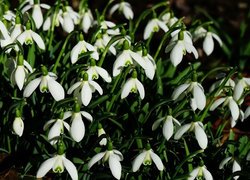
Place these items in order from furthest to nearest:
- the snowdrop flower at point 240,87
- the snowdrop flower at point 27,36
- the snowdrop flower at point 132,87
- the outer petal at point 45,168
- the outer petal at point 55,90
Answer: the snowdrop flower at point 240,87, the snowdrop flower at point 27,36, the snowdrop flower at point 132,87, the outer petal at point 55,90, the outer petal at point 45,168

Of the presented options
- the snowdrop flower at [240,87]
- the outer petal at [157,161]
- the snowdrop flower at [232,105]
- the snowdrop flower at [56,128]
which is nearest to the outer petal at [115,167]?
the outer petal at [157,161]

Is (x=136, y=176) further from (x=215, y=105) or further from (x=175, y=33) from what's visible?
(x=175, y=33)

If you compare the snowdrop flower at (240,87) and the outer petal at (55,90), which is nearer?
the outer petal at (55,90)

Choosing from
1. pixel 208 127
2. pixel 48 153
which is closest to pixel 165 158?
pixel 208 127

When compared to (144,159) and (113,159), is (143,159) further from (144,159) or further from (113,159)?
(113,159)

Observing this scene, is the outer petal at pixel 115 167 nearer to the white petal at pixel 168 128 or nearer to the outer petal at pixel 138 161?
the outer petal at pixel 138 161

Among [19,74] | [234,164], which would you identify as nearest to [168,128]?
[234,164]

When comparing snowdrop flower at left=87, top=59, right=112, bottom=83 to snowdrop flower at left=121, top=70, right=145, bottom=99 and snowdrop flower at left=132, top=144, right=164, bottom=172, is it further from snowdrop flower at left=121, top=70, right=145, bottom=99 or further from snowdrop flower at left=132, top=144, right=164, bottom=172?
snowdrop flower at left=132, top=144, right=164, bottom=172
